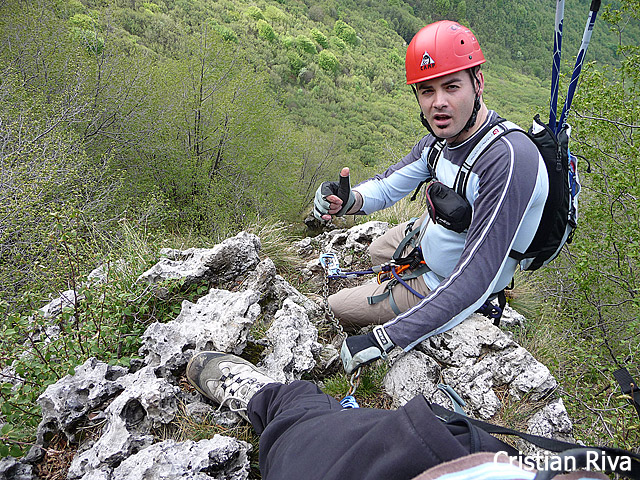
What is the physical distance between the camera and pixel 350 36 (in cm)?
8106

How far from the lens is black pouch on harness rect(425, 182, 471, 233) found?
2.40 metres

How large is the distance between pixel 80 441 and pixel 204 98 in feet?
44.5

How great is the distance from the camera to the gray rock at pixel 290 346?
249 cm

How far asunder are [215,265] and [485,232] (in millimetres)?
2330

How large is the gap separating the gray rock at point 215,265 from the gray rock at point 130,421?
1083mm

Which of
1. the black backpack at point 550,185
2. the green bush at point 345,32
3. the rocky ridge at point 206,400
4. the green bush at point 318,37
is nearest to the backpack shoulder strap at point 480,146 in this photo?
the black backpack at point 550,185

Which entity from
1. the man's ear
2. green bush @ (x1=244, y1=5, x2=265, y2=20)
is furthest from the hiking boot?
green bush @ (x1=244, y1=5, x2=265, y2=20)

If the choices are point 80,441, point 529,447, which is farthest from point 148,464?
point 529,447

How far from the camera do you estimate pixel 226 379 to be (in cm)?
220

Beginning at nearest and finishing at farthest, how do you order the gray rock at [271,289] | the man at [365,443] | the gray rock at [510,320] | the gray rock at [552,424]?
the man at [365,443] → the gray rock at [552,424] → the gray rock at [271,289] → the gray rock at [510,320]

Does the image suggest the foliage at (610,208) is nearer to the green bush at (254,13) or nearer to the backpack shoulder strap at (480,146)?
the backpack shoulder strap at (480,146)

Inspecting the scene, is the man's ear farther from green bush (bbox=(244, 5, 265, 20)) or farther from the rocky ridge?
green bush (bbox=(244, 5, 265, 20))

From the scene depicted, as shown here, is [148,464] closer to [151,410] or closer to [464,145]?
[151,410]

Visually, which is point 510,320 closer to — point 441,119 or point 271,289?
point 441,119
